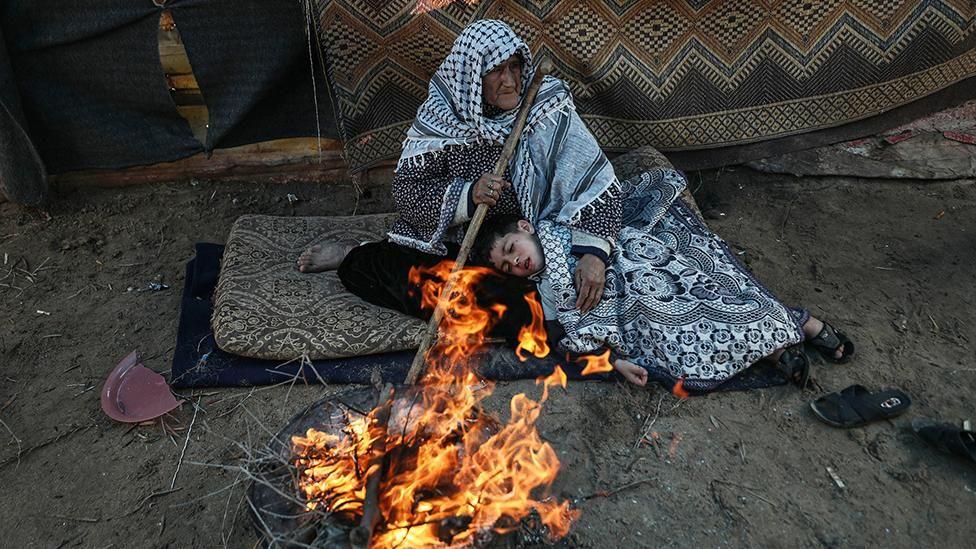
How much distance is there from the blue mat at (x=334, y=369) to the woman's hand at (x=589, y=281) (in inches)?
11.8

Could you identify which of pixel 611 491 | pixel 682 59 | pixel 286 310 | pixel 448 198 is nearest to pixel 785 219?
pixel 682 59

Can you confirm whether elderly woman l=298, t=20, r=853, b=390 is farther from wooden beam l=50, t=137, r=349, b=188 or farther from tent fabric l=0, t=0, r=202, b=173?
tent fabric l=0, t=0, r=202, b=173

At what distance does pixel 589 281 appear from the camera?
119 inches

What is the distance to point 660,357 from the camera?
2.97m

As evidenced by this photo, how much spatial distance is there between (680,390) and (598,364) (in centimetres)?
38

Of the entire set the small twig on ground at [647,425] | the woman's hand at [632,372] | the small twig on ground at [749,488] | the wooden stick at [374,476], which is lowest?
the small twig on ground at [647,425]

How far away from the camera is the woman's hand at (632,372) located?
2.91 metres

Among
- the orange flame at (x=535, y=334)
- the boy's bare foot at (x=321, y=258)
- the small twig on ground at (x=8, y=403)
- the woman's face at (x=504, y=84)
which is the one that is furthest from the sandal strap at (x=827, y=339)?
the small twig on ground at (x=8, y=403)

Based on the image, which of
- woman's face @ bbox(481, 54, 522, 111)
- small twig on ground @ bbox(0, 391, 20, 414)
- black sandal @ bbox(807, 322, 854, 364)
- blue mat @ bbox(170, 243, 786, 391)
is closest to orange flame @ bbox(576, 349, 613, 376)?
blue mat @ bbox(170, 243, 786, 391)

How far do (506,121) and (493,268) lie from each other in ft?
2.46

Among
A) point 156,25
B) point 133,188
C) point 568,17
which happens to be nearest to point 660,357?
point 568,17

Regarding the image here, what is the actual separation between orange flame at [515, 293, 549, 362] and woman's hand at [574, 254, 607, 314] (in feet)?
0.64

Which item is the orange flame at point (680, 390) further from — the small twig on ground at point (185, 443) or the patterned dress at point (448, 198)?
the small twig on ground at point (185, 443)

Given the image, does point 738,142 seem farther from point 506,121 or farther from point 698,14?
point 506,121
